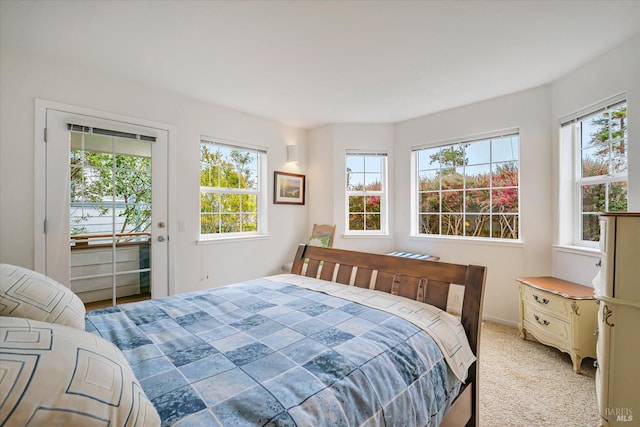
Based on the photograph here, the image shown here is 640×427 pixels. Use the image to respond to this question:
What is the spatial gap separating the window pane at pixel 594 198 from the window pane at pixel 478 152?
0.99 meters

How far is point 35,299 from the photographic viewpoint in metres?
0.96

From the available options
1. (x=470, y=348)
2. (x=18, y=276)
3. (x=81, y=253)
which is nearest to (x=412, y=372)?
(x=470, y=348)

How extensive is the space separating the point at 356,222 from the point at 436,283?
2683mm

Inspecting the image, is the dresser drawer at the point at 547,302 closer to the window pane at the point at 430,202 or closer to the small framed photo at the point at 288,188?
the window pane at the point at 430,202

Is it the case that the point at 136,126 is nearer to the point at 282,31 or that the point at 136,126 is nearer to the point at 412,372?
the point at 282,31

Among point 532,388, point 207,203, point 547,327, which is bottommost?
point 532,388

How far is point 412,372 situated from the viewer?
1.09 metres

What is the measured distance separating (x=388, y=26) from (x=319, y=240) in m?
2.60

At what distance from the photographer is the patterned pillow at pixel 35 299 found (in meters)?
0.90

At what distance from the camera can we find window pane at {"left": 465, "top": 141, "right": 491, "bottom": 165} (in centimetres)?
345

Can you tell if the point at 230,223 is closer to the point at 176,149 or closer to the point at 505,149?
the point at 176,149

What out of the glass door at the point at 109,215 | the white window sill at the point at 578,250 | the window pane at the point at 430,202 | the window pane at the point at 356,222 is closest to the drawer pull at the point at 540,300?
the white window sill at the point at 578,250

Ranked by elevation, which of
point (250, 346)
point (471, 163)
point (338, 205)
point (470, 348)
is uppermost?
point (471, 163)

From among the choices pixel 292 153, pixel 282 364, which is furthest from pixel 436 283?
pixel 292 153
